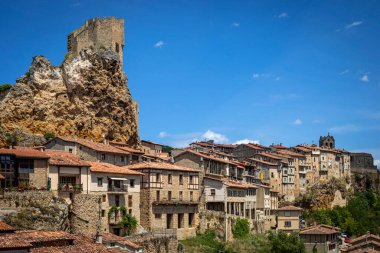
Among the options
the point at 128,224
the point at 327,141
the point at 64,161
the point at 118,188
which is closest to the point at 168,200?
the point at 118,188

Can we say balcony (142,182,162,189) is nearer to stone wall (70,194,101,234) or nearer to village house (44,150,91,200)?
village house (44,150,91,200)

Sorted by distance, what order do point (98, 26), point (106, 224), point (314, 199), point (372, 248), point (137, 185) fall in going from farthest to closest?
point (314, 199) → point (98, 26) → point (372, 248) → point (137, 185) → point (106, 224)

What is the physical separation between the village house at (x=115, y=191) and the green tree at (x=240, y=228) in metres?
17.7

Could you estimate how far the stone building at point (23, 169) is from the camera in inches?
1842

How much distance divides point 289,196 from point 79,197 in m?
73.2

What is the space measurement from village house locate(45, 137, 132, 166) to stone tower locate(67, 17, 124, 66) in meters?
26.2

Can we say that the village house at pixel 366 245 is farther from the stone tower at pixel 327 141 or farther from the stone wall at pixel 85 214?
the stone tower at pixel 327 141

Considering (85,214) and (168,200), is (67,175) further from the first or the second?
(168,200)

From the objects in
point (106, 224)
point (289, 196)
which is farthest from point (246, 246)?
point (289, 196)

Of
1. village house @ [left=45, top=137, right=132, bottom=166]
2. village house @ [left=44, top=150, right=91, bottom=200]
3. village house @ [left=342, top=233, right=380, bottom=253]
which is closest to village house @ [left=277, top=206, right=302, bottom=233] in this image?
village house @ [left=342, top=233, right=380, bottom=253]

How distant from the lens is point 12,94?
259 feet

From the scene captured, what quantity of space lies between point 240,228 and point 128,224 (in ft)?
73.2

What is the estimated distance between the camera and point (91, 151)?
65000 mm

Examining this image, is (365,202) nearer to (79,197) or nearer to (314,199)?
(314,199)
